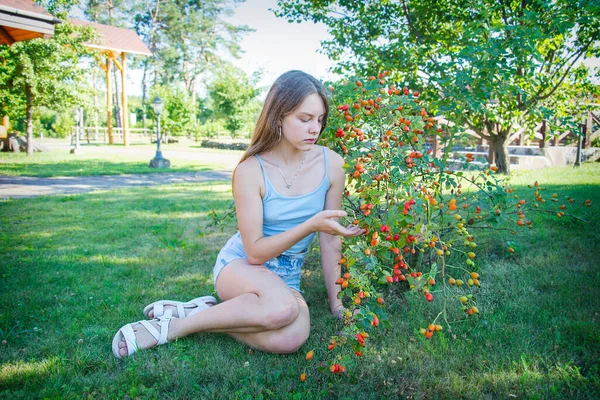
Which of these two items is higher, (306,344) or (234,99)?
(234,99)

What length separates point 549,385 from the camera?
1583 mm

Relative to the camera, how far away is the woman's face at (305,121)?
2.05 metres

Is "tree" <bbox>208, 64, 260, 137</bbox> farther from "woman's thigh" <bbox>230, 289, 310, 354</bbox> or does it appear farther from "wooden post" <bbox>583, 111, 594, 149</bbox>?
"woman's thigh" <bbox>230, 289, 310, 354</bbox>

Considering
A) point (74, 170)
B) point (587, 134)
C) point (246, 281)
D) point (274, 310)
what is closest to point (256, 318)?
point (274, 310)

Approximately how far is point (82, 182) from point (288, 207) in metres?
7.48

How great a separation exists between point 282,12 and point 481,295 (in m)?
4.58

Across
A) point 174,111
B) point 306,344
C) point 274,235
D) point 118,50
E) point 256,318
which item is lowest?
point 306,344

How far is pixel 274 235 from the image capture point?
2076 millimetres

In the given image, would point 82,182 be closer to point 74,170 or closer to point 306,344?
point 74,170

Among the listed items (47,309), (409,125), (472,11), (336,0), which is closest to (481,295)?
(409,125)

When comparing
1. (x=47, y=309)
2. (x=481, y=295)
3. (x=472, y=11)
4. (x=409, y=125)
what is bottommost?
(x=47, y=309)

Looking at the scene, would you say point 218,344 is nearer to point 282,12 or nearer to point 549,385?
point 549,385

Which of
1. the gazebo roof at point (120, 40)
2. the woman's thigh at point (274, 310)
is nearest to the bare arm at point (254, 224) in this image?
the woman's thigh at point (274, 310)

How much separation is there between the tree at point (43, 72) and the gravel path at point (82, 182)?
20.8 feet
